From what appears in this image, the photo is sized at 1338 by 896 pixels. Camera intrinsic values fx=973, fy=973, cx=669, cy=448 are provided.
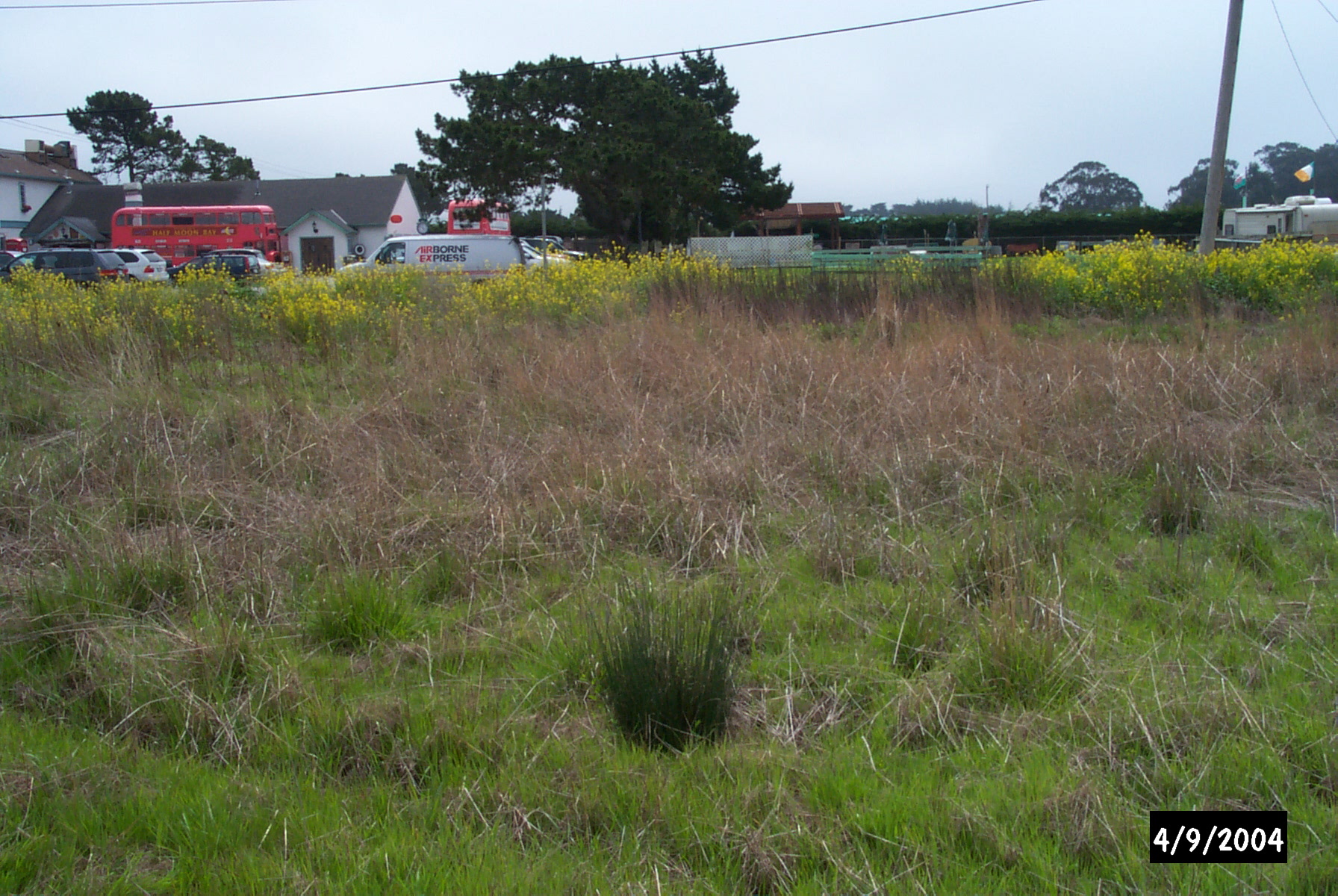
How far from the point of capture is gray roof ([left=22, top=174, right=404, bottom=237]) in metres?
63.9

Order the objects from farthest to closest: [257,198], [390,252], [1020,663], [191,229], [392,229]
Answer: [257,198] → [392,229] → [191,229] → [390,252] → [1020,663]

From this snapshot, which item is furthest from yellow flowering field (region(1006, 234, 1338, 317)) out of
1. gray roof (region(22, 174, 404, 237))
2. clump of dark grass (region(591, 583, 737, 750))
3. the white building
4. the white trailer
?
the white building

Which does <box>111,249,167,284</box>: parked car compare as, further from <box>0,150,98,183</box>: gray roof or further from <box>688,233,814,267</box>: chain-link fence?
<box>0,150,98,183</box>: gray roof

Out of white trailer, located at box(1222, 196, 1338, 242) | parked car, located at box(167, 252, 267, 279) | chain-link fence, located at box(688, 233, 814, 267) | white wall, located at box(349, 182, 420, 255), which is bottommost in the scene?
parked car, located at box(167, 252, 267, 279)

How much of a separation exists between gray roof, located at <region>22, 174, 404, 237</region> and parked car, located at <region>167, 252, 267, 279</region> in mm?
28534

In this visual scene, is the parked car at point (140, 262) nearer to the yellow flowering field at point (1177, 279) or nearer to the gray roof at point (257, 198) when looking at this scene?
the yellow flowering field at point (1177, 279)

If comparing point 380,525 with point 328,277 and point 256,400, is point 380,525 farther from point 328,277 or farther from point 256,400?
point 328,277

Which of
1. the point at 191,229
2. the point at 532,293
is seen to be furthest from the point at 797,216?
the point at 532,293

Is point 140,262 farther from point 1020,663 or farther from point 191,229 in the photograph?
point 1020,663

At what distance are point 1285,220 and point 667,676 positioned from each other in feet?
130

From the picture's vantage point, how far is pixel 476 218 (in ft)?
136

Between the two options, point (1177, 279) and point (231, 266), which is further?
point (231, 266)
